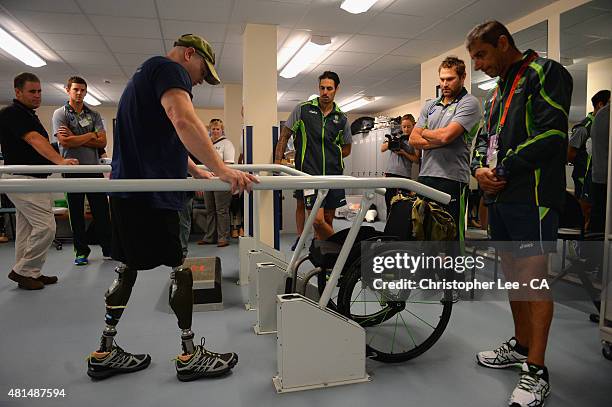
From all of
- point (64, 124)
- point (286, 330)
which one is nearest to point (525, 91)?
point (286, 330)

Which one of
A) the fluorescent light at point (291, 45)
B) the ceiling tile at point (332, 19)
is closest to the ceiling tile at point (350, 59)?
the fluorescent light at point (291, 45)

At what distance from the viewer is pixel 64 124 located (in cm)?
368

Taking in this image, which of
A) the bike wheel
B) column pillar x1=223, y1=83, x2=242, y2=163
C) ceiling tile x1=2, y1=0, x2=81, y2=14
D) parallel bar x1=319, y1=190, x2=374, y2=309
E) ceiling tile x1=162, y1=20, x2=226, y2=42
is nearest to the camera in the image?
parallel bar x1=319, y1=190, x2=374, y2=309

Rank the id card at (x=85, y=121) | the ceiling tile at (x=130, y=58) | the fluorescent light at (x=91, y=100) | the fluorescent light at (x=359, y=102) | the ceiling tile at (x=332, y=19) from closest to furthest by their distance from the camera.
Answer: the id card at (x=85, y=121) → the ceiling tile at (x=332, y=19) → the ceiling tile at (x=130, y=58) → the fluorescent light at (x=91, y=100) → the fluorescent light at (x=359, y=102)

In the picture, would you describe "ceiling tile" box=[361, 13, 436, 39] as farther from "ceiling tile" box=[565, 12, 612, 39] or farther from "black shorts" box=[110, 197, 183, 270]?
"black shorts" box=[110, 197, 183, 270]

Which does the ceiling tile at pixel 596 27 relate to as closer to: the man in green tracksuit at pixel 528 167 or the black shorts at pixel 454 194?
the black shorts at pixel 454 194

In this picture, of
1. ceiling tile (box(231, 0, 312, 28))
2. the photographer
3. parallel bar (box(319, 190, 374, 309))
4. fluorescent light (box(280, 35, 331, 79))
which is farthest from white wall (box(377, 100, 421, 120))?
parallel bar (box(319, 190, 374, 309))

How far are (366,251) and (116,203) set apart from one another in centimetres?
109

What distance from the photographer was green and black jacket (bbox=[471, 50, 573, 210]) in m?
1.57

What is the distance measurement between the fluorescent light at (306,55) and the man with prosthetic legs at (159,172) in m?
3.93

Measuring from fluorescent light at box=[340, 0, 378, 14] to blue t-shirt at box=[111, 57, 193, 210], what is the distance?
298cm

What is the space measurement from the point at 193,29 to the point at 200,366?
4444 mm

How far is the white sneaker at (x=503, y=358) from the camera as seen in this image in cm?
191

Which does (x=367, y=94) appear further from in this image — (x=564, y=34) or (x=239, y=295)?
(x=239, y=295)
